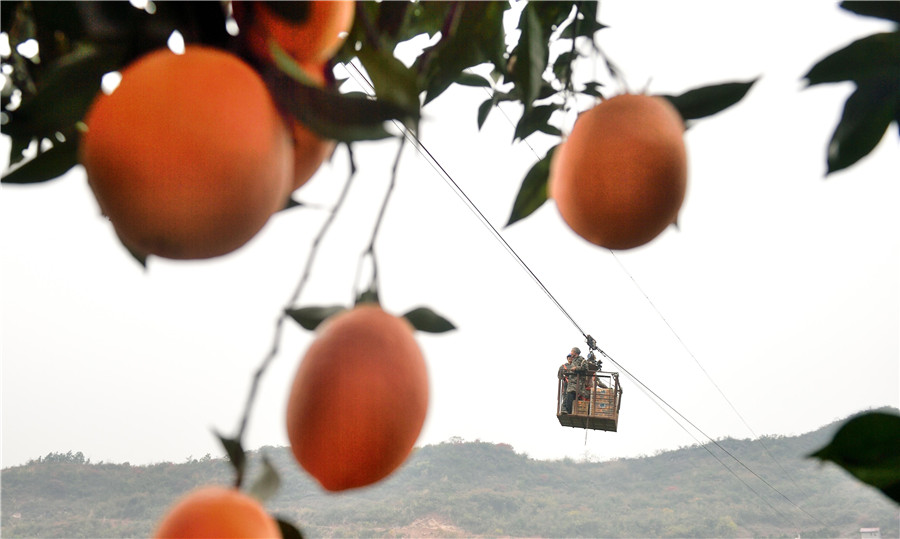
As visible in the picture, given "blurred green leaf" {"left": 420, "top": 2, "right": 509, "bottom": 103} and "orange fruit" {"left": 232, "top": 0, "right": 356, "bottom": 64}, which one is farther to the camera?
"blurred green leaf" {"left": 420, "top": 2, "right": 509, "bottom": 103}

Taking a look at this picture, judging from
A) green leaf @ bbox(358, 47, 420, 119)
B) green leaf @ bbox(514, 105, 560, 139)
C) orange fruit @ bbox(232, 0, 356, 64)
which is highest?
green leaf @ bbox(514, 105, 560, 139)

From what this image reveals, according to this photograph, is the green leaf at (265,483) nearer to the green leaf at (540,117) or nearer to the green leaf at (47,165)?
the green leaf at (47,165)

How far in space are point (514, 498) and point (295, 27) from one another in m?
21.7

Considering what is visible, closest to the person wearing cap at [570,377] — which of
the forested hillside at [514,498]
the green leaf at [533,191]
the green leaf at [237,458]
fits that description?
the green leaf at [533,191]

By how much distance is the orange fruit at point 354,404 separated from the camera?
0.81ft

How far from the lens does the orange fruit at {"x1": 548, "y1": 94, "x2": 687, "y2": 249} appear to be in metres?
0.32

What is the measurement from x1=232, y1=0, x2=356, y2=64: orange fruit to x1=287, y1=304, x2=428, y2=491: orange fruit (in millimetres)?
108

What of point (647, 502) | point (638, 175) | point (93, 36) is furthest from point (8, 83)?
point (647, 502)

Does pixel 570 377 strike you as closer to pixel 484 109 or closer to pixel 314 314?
pixel 484 109

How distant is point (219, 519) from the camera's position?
0.68ft

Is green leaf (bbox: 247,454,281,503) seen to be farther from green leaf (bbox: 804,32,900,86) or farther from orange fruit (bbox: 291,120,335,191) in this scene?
green leaf (bbox: 804,32,900,86)

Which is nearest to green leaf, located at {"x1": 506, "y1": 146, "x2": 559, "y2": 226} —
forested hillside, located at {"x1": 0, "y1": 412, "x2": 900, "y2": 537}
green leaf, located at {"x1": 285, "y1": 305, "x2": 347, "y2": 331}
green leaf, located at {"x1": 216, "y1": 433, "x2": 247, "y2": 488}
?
green leaf, located at {"x1": 285, "y1": 305, "x2": 347, "y2": 331}

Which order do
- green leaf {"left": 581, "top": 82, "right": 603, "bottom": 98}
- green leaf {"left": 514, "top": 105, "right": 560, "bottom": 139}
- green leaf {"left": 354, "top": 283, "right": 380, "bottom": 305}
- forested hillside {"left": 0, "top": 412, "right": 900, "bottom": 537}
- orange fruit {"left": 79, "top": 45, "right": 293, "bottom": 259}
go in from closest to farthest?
orange fruit {"left": 79, "top": 45, "right": 293, "bottom": 259} → green leaf {"left": 354, "top": 283, "right": 380, "bottom": 305} → green leaf {"left": 581, "top": 82, "right": 603, "bottom": 98} → green leaf {"left": 514, "top": 105, "right": 560, "bottom": 139} → forested hillside {"left": 0, "top": 412, "right": 900, "bottom": 537}

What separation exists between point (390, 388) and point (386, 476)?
0.04m
